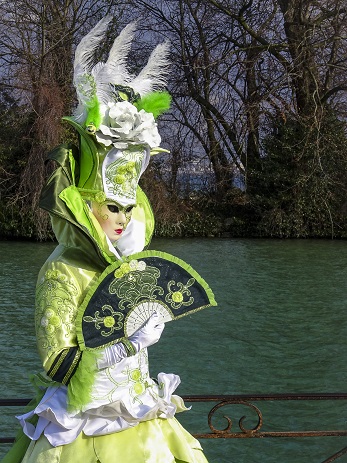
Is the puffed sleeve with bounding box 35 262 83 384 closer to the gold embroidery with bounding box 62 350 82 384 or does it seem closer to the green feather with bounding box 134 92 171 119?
the gold embroidery with bounding box 62 350 82 384

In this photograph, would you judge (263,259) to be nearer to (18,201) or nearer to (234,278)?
(234,278)

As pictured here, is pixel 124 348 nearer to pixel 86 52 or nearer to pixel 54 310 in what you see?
pixel 54 310

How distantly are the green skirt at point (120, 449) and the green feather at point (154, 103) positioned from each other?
38.5 inches

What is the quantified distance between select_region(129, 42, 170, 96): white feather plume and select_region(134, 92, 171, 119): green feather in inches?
1.1

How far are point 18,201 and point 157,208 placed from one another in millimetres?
2821

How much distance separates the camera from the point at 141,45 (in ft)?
51.5

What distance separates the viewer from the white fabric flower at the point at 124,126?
203cm

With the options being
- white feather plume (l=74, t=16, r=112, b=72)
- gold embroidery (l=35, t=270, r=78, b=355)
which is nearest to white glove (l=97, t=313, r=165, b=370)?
gold embroidery (l=35, t=270, r=78, b=355)

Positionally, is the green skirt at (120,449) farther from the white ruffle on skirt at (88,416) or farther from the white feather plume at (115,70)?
the white feather plume at (115,70)

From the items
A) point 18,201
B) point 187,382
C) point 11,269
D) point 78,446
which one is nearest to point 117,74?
point 78,446

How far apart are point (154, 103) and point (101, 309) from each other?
0.72 metres

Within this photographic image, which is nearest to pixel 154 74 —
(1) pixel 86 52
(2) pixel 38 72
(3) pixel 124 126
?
(1) pixel 86 52

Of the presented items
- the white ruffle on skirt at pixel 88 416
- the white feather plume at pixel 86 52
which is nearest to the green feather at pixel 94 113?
the white feather plume at pixel 86 52

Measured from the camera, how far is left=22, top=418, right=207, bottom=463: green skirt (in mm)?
1877
